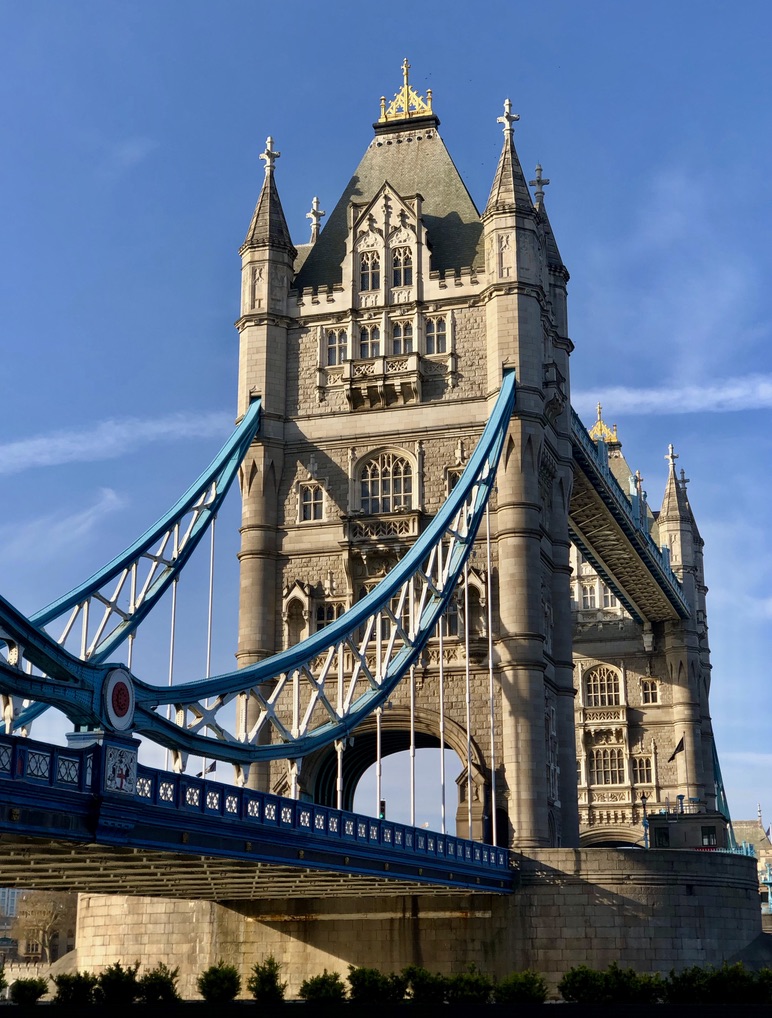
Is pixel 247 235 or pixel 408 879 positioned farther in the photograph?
pixel 247 235

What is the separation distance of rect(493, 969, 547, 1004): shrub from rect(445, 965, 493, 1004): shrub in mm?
279

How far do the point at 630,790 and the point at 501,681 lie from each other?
29.2 m

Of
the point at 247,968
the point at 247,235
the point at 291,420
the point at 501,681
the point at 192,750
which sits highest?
the point at 247,235

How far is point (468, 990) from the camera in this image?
32.0 metres

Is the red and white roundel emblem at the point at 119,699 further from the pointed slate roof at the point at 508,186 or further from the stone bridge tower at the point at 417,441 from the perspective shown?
the pointed slate roof at the point at 508,186

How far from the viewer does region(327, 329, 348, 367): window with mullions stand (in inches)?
1955

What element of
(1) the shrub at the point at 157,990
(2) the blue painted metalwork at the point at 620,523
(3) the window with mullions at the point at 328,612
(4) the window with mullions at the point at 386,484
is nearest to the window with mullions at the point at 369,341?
(4) the window with mullions at the point at 386,484

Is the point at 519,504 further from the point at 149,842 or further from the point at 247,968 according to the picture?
the point at 149,842

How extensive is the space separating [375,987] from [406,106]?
112 ft

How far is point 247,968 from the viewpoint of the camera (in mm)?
40219

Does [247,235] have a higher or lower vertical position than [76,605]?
higher

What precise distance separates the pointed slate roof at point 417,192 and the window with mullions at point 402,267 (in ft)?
2.69

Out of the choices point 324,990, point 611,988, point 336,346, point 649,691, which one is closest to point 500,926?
point 611,988

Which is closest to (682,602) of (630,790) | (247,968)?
(630,790)
